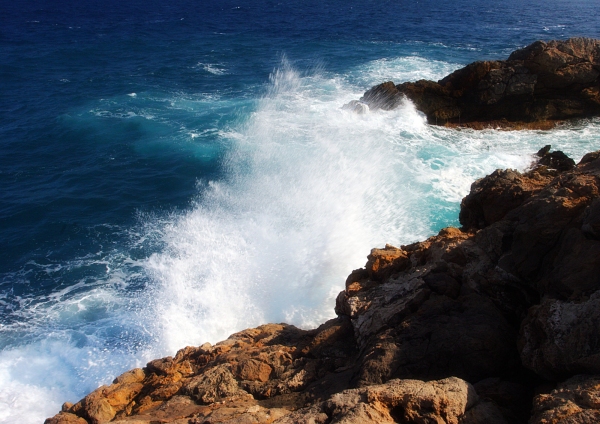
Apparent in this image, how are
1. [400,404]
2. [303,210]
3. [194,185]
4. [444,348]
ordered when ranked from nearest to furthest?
[400,404] < [444,348] < [303,210] < [194,185]

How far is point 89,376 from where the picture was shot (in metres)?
16.7

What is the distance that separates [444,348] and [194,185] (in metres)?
21.2

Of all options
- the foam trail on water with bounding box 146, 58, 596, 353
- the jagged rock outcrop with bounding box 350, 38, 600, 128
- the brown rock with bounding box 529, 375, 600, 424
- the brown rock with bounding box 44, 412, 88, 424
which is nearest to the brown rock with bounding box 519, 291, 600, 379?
the brown rock with bounding box 529, 375, 600, 424

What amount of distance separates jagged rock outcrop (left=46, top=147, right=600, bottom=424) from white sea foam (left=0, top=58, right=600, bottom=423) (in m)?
5.44

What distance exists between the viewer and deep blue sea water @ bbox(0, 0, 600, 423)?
18312mm

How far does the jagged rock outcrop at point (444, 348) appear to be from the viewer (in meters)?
7.27

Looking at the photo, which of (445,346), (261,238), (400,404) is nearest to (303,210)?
(261,238)

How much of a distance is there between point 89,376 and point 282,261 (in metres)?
8.93

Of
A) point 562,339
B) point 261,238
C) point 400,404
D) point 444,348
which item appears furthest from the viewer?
point 261,238

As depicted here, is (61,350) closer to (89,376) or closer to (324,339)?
(89,376)

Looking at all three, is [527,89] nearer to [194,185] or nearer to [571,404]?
[194,185]

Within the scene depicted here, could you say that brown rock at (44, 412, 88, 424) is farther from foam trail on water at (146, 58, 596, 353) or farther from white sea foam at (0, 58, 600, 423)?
foam trail on water at (146, 58, 596, 353)

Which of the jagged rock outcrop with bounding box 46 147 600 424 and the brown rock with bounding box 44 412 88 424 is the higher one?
the jagged rock outcrop with bounding box 46 147 600 424

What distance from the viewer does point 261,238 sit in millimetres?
22703
